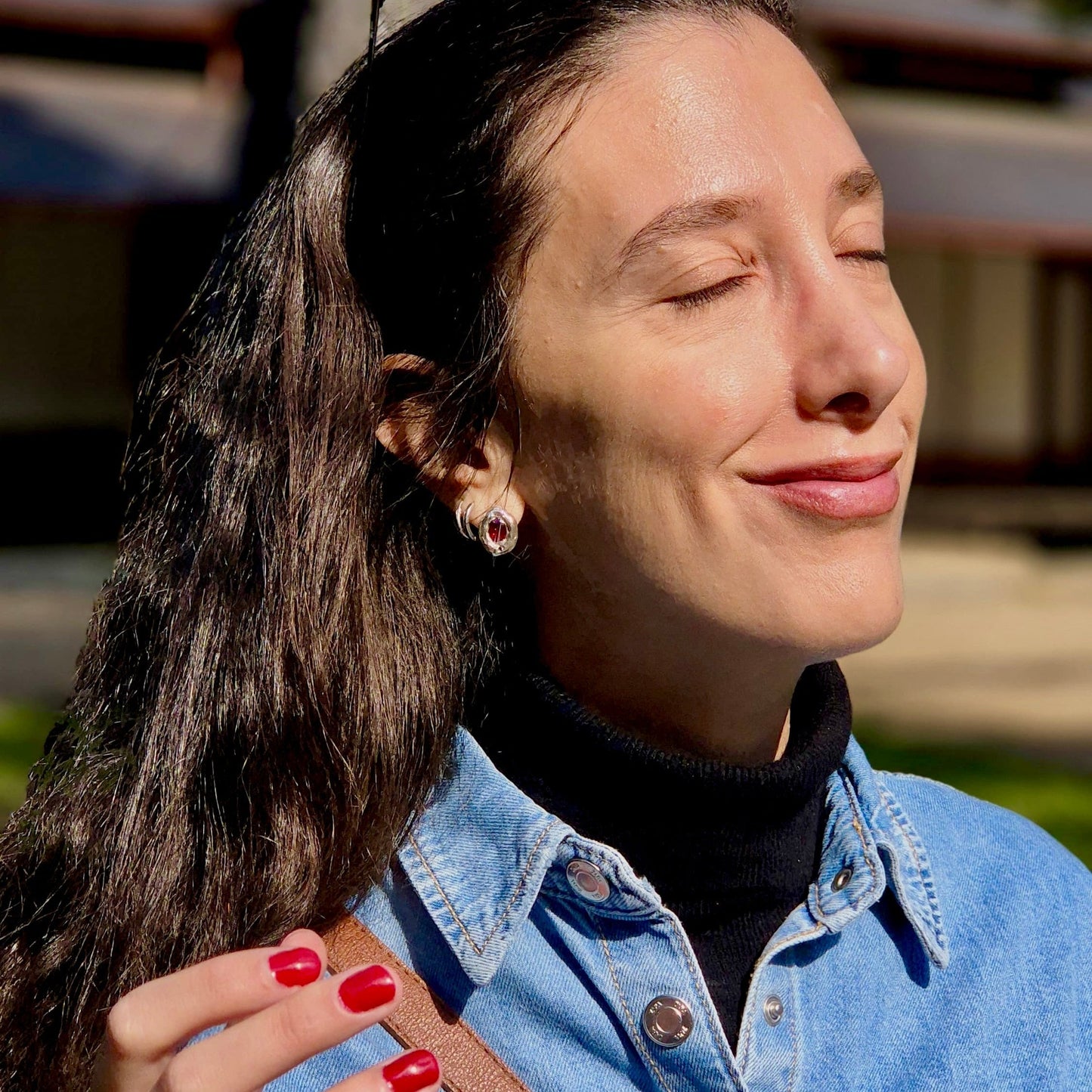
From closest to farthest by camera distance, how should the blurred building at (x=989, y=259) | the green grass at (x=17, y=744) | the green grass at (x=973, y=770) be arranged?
the green grass at (x=17, y=744) < the green grass at (x=973, y=770) < the blurred building at (x=989, y=259)

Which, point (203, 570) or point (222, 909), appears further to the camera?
point (203, 570)

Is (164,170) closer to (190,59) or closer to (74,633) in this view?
(190,59)

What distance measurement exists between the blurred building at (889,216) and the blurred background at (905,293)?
0.08 ft

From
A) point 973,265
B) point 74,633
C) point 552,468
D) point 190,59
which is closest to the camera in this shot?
point 552,468

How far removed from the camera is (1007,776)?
6.09 meters

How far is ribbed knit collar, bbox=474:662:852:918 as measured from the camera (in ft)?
5.01

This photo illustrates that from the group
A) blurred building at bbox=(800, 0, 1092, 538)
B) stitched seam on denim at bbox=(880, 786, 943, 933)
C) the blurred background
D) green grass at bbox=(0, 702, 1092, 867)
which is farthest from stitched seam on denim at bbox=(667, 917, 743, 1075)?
blurred building at bbox=(800, 0, 1092, 538)

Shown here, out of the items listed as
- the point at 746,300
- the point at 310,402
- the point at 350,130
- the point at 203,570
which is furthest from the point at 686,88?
the point at 203,570

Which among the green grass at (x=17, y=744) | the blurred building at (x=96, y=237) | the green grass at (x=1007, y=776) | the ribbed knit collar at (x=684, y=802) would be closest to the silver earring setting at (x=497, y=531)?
the ribbed knit collar at (x=684, y=802)

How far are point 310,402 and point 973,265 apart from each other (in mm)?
13219

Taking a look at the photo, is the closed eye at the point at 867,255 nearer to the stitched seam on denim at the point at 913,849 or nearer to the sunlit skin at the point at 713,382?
the sunlit skin at the point at 713,382

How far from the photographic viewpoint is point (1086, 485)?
14.2 m

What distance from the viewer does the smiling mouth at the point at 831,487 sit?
148 centimetres

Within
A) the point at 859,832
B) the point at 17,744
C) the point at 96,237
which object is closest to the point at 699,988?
the point at 859,832
